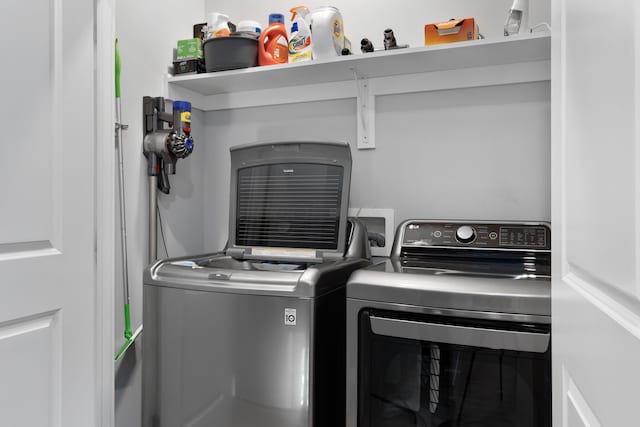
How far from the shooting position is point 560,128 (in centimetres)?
74

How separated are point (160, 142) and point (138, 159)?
0.12m

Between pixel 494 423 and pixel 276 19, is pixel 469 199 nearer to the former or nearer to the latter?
pixel 494 423

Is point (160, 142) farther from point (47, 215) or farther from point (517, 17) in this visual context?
point (517, 17)

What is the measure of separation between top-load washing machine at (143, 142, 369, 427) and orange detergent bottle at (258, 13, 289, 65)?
0.41 m

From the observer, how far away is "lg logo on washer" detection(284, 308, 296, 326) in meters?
1.27

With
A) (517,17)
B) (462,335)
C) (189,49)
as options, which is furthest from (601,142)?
(189,49)

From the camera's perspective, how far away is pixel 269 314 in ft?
4.24

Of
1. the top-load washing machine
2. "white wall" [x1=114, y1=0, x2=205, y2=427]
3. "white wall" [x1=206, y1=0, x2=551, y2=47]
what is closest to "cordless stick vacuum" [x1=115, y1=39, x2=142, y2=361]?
"white wall" [x1=114, y1=0, x2=205, y2=427]

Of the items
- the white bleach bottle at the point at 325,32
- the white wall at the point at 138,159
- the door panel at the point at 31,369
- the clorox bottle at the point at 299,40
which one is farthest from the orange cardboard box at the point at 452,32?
the door panel at the point at 31,369

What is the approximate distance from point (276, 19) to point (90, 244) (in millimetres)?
1182

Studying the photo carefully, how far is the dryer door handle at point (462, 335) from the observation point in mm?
1066

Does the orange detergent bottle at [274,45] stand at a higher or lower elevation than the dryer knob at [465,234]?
higher

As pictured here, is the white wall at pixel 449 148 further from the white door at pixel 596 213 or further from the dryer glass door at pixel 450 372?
the white door at pixel 596 213

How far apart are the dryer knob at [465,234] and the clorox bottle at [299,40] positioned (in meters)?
0.89
